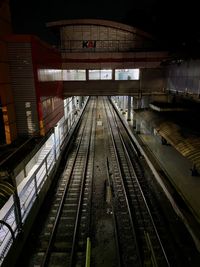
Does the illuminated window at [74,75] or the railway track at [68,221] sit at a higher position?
the illuminated window at [74,75]

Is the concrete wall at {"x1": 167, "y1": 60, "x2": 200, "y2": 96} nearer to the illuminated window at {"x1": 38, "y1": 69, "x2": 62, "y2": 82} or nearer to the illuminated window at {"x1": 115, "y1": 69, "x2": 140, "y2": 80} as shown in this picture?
the illuminated window at {"x1": 115, "y1": 69, "x2": 140, "y2": 80}

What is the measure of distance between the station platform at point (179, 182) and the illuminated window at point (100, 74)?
7622 millimetres

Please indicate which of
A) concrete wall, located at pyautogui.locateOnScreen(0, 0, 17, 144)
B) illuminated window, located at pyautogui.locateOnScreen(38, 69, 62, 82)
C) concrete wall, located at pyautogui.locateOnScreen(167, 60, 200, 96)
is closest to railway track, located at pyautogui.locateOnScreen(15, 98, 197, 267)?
concrete wall, located at pyautogui.locateOnScreen(0, 0, 17, 144)

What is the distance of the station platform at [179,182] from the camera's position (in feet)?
26.1

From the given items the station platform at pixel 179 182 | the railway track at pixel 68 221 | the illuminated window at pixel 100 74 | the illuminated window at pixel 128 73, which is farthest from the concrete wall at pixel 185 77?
the railway track at pixel 68 221

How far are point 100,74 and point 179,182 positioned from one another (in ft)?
43.3

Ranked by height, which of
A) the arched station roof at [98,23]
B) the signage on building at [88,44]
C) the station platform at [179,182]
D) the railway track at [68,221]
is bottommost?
the railway track at [68,221]

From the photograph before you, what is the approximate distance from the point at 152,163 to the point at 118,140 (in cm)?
666

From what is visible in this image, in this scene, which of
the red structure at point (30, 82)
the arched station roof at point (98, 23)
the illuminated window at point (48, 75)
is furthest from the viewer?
the arched station roof at point (98, 23)

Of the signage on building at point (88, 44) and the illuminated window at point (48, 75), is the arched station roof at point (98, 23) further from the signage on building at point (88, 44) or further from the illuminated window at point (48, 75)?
the illuminated window at point (48, 75)

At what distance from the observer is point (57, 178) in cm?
1251

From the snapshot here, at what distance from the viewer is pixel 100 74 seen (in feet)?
65.6

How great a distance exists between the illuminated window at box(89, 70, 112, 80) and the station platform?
7622mm

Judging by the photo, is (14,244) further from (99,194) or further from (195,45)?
(195,45)
